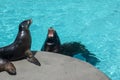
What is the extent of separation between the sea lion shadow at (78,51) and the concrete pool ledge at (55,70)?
1.95 metres

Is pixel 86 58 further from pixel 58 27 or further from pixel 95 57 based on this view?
pixel 58 27

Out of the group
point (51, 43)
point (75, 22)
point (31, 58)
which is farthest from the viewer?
point (75, 22)

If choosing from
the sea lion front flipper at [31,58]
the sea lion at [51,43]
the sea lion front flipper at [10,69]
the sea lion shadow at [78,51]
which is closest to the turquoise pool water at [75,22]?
the sea lion shadow at [78,51]

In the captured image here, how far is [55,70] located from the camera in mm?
5711

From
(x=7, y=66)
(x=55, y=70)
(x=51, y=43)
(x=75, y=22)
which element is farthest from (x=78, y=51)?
(x=7, y=66)

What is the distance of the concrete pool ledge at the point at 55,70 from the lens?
216 inches

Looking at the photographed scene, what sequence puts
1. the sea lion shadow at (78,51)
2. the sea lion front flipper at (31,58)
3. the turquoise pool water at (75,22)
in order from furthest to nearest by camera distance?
the turquoise pool water at (75,22) → the sea lion shadow at (78,51) → the sea lion front flipper at (31,58)

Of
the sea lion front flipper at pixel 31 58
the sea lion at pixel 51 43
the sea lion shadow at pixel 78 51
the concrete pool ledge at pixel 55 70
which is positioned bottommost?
the sea lion shadow at pixel 78 51

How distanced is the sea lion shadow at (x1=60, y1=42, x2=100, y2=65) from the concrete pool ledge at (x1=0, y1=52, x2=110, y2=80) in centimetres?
195

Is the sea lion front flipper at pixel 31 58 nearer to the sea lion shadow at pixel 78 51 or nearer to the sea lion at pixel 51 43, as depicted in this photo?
the sea lion at pixel 51 43

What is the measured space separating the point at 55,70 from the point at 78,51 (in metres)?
2.82

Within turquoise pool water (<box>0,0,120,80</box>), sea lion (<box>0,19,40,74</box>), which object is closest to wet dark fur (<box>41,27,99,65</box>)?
turquoise pool water (<box>0,0,120,80</box>)


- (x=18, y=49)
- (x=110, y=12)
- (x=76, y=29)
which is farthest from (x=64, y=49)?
(x=110, y=12)

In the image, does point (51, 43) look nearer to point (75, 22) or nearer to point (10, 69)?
point (10, 69)
